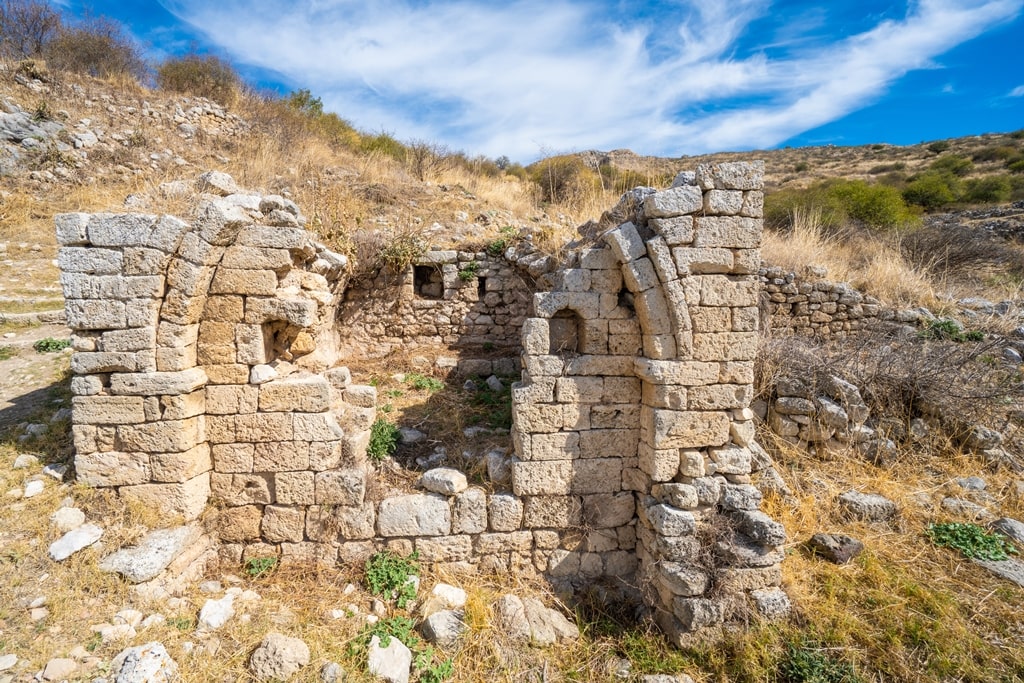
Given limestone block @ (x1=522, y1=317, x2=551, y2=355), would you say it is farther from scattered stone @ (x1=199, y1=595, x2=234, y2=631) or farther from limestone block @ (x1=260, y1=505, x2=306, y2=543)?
scattered stone @ (x1=199, y1=595, x2=234, y2=631)

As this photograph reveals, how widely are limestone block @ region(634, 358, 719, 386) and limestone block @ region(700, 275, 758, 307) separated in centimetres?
54

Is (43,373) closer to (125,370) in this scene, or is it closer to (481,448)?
(125,370)

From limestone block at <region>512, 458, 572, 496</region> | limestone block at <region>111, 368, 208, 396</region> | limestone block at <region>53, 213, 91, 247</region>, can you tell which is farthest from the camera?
limestone block at <region>512, 458, 572, 496</region>

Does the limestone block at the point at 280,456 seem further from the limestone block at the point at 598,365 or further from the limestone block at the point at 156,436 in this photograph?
the limestone block at the point at 598,365

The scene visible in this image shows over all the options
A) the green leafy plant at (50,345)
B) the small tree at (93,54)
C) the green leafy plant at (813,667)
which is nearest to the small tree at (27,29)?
the small tree at (93,54)

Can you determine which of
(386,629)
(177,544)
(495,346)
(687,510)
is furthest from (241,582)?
(495,346)

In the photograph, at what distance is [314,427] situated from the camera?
399cm

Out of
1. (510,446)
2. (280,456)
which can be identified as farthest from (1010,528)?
(280,456)

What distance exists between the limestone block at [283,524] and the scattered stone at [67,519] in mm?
1327

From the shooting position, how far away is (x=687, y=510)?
3.90m

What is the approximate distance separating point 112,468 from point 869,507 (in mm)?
7379

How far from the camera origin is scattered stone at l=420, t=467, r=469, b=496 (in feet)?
13.7

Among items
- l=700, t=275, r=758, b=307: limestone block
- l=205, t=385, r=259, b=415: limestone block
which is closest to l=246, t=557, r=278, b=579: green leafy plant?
l=205, t=385, r=259, b=415: limestone block

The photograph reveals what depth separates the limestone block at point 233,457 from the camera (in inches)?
157
